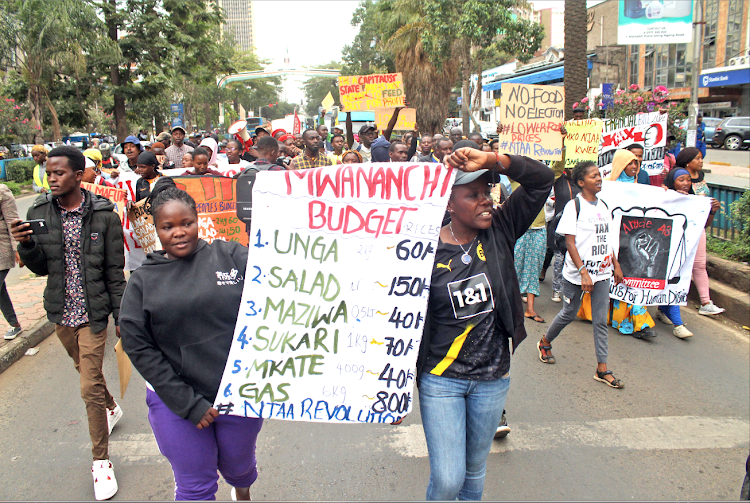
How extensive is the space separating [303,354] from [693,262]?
5.34 meters

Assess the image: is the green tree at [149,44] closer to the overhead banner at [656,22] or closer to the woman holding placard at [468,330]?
the overhead banner at [656,22]

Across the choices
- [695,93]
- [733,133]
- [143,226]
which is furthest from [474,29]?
[143,226]

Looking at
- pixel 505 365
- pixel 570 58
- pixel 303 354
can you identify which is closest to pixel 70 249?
pixel 303 354

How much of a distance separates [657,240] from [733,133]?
2610 centimetres

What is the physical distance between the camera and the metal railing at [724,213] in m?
8.01

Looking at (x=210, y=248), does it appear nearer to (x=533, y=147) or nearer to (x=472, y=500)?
(x=472, y=500)

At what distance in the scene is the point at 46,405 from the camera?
14.7ft

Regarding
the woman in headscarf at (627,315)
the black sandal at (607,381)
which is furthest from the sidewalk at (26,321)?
the woman in headscarf at (627,315)

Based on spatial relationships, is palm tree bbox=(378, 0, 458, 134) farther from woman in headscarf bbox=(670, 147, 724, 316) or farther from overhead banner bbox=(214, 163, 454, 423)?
overhead banner bbox=(214, 163, 454, 423)

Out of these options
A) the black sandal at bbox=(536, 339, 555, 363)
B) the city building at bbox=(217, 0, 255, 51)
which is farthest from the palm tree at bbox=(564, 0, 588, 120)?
the city building at bbox=(217, 0, 255, 51)

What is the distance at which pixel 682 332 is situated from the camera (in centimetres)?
574

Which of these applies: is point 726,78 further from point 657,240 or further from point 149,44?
point 657,240

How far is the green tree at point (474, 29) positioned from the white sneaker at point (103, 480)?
19802mm

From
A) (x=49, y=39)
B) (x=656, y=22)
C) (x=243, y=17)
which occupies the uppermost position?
(x=243, y=17)
